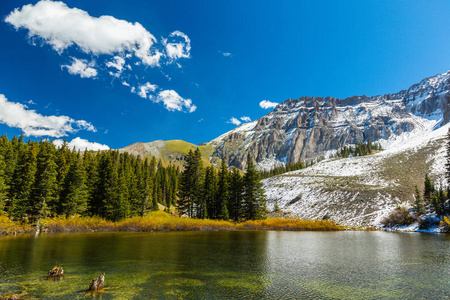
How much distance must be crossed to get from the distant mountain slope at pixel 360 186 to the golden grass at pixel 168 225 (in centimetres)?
1118

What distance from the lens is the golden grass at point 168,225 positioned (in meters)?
53.1

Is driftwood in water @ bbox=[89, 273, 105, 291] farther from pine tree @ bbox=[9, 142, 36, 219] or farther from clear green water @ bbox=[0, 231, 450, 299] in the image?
pine tree @ bbox=[9, 142, 36, 219]

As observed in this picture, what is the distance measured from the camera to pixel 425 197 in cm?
7150

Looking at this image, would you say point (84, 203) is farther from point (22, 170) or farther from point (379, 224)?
point (379, 224)

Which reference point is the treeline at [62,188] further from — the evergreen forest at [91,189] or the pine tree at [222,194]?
the pine tree at [222,194]

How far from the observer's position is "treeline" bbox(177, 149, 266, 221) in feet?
231

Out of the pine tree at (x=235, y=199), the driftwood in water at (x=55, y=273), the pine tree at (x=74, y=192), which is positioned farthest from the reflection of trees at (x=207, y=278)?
the pine tree at (x=235, y=199)

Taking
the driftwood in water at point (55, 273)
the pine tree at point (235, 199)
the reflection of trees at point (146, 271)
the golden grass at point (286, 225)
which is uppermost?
the pine tree at point (235, 199)

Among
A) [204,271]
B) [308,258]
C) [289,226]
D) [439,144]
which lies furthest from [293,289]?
[439,144]

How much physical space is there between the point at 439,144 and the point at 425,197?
81852 millimetres

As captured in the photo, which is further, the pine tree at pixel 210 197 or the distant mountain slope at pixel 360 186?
the distant mountain slope at pixel 360 186

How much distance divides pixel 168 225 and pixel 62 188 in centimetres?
2486

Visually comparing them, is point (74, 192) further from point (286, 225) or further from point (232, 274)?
point (232, 274)

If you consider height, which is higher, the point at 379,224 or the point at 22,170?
the point at 22,170
